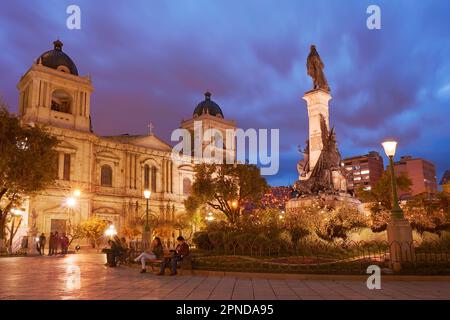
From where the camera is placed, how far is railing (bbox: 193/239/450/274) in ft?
37.8

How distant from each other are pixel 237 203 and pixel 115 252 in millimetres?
18972

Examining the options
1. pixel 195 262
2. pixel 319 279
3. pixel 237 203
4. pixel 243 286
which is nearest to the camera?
pixel 243 286

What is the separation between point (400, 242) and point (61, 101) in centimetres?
4762

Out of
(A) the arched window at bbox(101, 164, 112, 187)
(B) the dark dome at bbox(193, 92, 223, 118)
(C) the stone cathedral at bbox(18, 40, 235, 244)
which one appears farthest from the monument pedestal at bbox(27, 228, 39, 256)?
(B) the dark dome at bbox(193, 92, 223, 118)

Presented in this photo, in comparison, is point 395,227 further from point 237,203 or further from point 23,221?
point 23,221

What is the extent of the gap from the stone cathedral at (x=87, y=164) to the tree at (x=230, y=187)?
52.9ft

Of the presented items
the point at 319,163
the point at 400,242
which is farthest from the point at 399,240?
the point at 319,163

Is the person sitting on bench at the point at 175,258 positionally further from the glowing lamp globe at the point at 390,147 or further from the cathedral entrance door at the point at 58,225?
the cathedral entrance door at the point at 58,225

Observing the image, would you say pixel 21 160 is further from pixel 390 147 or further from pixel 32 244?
pixel 390 147

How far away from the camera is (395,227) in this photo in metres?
12.3

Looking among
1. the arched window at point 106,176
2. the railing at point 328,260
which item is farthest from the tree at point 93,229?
the railing at point 328,260

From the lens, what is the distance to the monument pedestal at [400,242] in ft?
39.1

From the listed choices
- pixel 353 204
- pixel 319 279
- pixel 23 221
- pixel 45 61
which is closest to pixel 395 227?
pixel 319 279

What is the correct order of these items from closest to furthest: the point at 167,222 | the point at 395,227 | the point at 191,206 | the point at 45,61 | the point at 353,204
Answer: the point at 395,227 → the point at 353,204 → the point at 191,206 → the point at 45,61 → the point at 167,222
